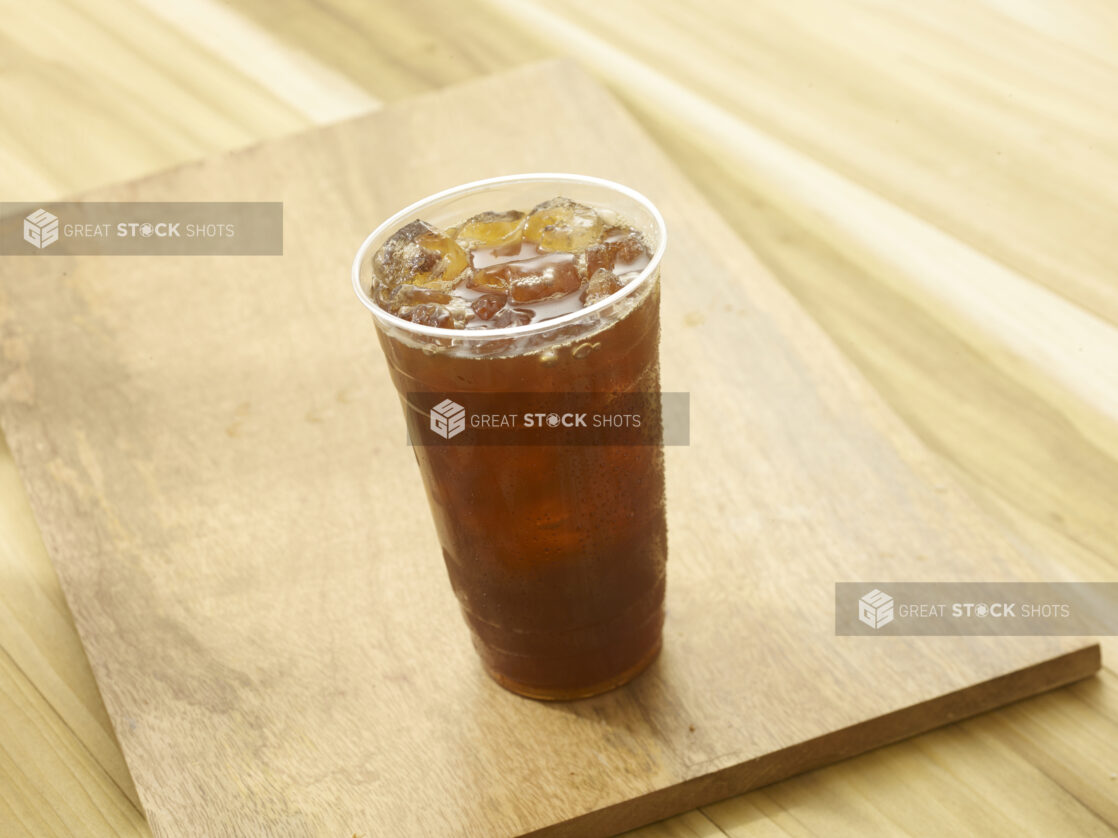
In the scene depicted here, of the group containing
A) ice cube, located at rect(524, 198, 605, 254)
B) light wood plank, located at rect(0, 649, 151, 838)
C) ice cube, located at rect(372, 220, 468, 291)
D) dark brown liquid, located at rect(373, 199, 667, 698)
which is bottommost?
light wood plank, located at rect(0, 649, 151, 838)

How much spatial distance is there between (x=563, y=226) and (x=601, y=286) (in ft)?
0.29

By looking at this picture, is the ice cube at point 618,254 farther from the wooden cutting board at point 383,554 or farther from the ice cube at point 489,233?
the wooden cutting board at point 383,554

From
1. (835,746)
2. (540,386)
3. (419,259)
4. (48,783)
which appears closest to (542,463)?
(540,386)

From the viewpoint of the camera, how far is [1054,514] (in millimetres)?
1325

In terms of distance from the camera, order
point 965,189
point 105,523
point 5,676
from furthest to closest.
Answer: point 965,189 < point 105,523 < point 5,676

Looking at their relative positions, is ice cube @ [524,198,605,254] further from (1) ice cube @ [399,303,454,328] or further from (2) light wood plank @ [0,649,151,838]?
(2) light wood plank @ [0,649,151,838]

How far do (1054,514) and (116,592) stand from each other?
0.95m

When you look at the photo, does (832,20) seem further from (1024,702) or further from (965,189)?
(1024,702)

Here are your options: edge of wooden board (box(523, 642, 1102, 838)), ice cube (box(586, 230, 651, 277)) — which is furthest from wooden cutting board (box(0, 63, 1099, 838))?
ice cube (box(586, 230, 651, 277))

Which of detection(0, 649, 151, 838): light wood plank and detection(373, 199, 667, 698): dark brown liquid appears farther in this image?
detection(0, 649, 151, 838): light wood plank

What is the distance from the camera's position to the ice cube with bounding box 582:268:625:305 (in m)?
0.99

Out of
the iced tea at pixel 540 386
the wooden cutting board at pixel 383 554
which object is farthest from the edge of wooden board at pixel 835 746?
the iced tea at pixel 540 386

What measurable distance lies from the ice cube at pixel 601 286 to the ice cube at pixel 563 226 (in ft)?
0.12

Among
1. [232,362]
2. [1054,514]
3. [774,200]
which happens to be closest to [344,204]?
[232,362]
